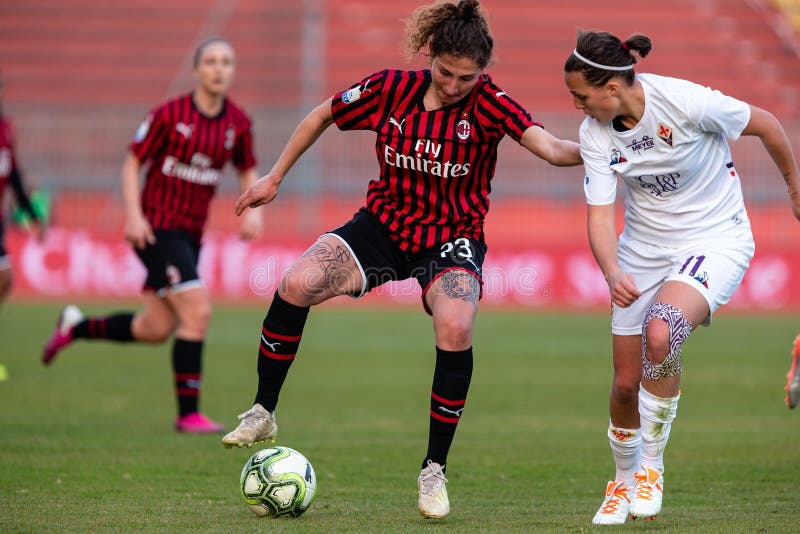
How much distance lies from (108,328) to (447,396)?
172 inches

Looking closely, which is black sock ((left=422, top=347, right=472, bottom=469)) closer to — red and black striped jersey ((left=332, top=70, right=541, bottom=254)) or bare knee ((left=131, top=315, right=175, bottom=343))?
red and black striped jersey ((left=332, top=70, right=541, bottom=254))

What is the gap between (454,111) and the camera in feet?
17.8

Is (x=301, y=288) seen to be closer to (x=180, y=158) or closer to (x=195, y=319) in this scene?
(x=195, y=319)

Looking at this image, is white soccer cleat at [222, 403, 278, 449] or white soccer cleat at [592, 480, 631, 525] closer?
white soccer cleat at [592, 480, 631, 525]

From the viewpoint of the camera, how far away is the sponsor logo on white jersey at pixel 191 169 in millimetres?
8312

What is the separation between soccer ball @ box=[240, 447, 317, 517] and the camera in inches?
199

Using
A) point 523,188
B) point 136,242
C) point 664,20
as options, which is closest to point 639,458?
point 136,242

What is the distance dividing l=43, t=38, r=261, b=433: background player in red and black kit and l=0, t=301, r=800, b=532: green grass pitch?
0.65 metres

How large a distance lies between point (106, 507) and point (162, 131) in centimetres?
371

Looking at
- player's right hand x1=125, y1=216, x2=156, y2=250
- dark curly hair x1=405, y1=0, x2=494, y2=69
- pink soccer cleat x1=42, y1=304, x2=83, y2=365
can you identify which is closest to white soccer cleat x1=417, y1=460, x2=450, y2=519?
dark curly hair x1=405, y1=0, x2=494, y2=69

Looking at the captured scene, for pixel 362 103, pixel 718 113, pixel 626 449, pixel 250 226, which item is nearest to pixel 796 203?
pixel 718 113

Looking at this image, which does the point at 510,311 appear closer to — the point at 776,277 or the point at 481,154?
the point at 776,277

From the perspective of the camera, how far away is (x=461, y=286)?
5.33m

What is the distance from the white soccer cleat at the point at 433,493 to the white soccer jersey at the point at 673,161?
4.58 ft
